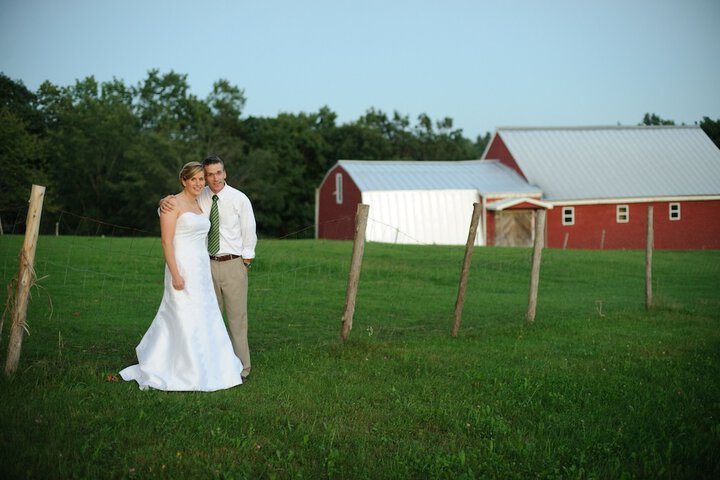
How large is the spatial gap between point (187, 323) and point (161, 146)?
47.2 metres

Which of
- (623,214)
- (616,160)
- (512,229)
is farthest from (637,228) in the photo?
(512,229)

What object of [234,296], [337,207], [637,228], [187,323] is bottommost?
[187,323]

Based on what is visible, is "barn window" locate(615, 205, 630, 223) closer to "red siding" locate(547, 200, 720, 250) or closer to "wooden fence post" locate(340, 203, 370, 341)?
"red siding" locate(547, 200, 720, 250)

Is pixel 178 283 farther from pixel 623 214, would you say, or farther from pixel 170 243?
pixel 623 214

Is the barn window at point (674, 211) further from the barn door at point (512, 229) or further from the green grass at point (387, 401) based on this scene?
the green grass at point (387, 401)

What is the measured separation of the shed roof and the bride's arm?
29.3m

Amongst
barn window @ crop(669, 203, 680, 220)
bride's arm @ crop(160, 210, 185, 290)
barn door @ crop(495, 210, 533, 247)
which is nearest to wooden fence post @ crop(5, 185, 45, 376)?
bride's arm @ crop(160, 210, 185, 290)

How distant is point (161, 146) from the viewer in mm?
52469

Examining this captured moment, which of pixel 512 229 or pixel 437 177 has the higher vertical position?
pixel 437 177

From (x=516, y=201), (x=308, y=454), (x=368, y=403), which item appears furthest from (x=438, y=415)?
(x=516, y=201)

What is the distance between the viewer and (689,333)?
1198 centimetres

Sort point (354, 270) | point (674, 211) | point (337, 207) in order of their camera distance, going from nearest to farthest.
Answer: point (354, 270), point (674, 211), point (337, 207)

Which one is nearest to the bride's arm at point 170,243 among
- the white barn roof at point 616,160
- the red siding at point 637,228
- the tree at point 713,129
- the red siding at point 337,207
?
the red siding at point 337,207

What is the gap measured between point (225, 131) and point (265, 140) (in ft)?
11.0
